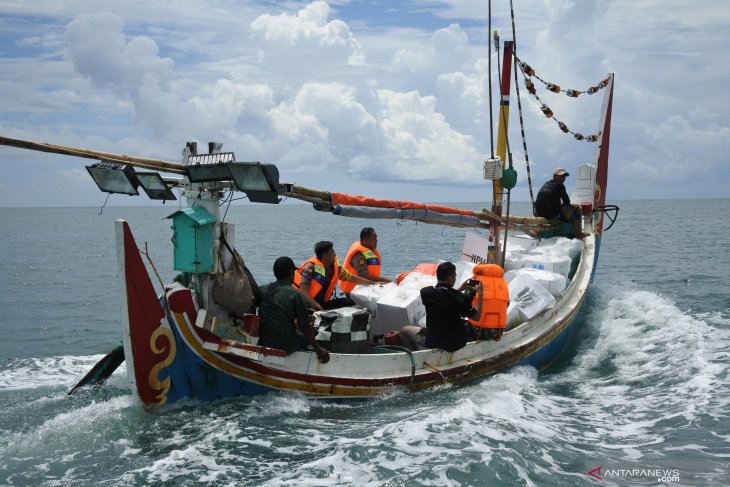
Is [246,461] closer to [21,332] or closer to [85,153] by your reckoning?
[85,153]

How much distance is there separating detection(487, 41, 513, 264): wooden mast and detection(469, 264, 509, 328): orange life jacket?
3.09 m

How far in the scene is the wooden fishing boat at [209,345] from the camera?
7.05 meters

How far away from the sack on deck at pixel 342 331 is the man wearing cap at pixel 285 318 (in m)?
0.25

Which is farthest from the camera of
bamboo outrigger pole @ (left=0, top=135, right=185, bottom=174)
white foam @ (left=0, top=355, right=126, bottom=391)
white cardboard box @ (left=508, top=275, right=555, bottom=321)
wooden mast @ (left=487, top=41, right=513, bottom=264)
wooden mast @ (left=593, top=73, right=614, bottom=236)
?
wooden mast @ (left=593, top=73, right=614, bottom=236)

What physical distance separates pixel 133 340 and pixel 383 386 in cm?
290

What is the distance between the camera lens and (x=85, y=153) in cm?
697

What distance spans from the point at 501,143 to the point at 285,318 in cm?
600

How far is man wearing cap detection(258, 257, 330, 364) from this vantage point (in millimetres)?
7562

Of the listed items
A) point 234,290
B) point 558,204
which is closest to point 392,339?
point 234,290

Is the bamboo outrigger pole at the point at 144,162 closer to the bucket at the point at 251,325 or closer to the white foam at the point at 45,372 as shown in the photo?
the bucket at the point at 251,325

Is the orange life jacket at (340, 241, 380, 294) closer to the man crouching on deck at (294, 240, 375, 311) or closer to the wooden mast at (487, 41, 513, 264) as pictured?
the man crouching on deck at (294, 240, 375, 311)

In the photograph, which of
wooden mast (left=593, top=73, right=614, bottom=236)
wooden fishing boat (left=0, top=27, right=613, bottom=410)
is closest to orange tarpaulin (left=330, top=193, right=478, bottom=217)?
wooden fishing boat (left=0, top=27, right=613, bottom=410)

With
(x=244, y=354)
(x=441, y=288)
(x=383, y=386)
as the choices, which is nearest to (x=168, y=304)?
(x=244, y=354)

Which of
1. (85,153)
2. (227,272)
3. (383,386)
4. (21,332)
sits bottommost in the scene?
(21,332)
